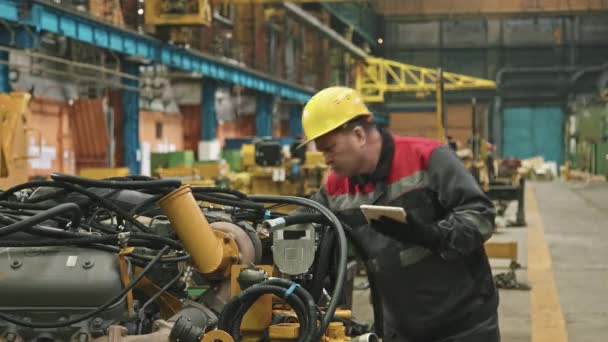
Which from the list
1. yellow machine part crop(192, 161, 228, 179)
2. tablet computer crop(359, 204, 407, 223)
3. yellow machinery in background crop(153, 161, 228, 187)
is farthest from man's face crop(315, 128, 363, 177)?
yellow machine part crop(192, 161, 228, 179)

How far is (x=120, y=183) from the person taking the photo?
12.2 ft

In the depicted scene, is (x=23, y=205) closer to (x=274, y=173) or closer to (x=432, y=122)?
(x=274, y=173)

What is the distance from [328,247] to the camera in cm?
392

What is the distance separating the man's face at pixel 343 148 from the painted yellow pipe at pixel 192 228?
1.83 ft

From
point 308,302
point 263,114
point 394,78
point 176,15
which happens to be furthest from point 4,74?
point 394,78

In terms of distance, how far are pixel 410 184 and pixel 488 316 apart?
0.62m

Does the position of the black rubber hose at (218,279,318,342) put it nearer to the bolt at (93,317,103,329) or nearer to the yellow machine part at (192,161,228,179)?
the bolt at (93,317,103,329)

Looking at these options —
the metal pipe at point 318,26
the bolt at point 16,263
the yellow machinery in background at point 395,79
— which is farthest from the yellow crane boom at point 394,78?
the bolt at point 16,263

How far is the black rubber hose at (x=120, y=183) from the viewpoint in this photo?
12.2ft

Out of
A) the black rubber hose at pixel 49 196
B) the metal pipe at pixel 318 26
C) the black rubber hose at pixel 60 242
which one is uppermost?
the metal pipe at pixel 318 26

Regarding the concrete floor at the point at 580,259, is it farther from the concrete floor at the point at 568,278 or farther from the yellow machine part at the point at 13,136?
the yellow machine part at the point at 13,136

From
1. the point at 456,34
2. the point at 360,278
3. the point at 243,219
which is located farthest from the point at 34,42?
the point at 456,34

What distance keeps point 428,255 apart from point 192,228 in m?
0.94

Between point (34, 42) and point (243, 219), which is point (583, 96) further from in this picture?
point (243, 219)
